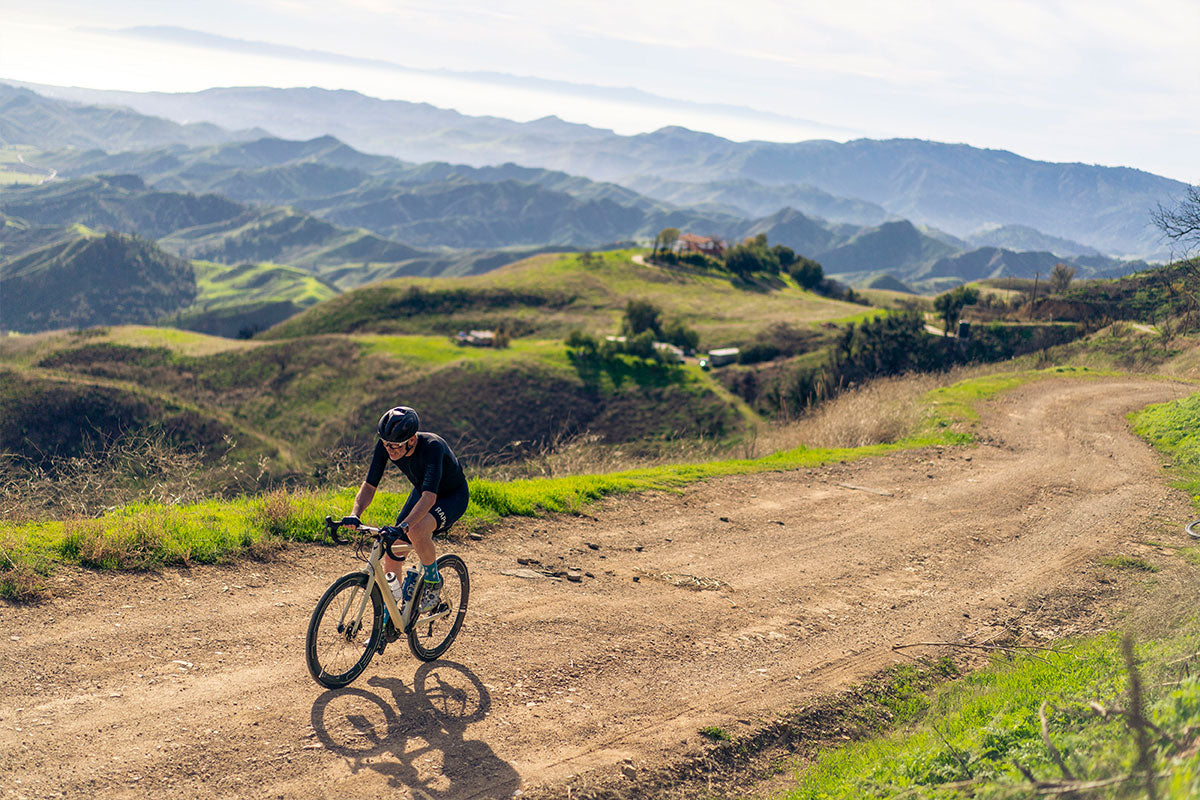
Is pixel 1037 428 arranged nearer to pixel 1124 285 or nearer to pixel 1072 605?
pixel 1072 605

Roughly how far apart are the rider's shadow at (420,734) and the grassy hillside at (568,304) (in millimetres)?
95791

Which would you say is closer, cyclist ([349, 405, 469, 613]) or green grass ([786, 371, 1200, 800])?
green grass ([786, 371, 1200, 800])

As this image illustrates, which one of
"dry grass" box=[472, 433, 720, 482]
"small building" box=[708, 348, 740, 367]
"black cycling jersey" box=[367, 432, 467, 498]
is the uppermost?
"black cycling jersey" box=[367, 432, 467, 498]

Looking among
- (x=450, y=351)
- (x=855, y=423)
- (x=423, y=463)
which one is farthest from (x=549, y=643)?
(x=450, y=351)

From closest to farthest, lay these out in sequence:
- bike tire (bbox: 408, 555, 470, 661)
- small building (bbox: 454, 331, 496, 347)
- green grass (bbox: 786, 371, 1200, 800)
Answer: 1. green grass (bbox: 786, 371, 1200, 800)
2. bike tire (bbox: 408, 555, 470, 661)
3. small building (bbox: 454, 331, 496, 347)

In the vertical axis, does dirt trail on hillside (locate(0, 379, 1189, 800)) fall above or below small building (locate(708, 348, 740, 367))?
above

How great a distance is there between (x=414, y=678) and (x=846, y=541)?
8.12m

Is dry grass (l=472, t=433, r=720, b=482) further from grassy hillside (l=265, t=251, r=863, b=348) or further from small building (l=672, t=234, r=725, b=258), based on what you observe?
small building (l=672, t=234, r=725, b=258)

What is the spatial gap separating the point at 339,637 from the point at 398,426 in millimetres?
2220

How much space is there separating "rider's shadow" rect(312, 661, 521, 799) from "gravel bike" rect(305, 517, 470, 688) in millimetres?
255

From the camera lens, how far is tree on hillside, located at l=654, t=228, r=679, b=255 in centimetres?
15575

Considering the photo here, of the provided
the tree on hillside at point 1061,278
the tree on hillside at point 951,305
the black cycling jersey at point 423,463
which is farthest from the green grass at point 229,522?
the tree on hillside at point 1061,278

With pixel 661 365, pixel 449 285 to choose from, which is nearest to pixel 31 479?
pixel 661 365

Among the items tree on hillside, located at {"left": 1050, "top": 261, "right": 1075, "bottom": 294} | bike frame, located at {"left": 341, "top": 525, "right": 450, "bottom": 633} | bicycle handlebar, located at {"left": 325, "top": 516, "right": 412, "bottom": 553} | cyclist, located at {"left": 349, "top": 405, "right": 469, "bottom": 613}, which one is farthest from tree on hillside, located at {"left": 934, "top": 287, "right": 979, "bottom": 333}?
bicycle handlebar, located at {"left": 325, "top": 516, "right": 412, "bottom": 553}
